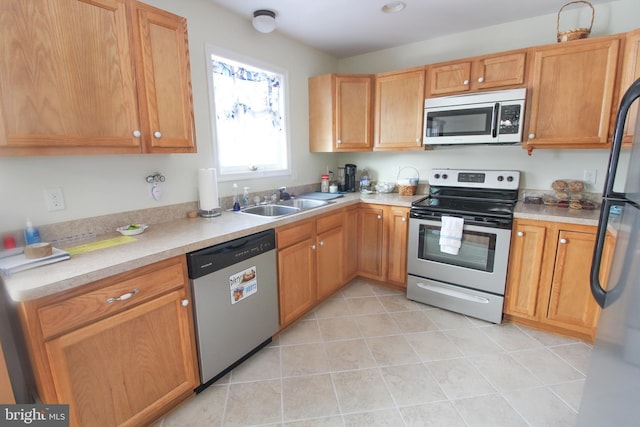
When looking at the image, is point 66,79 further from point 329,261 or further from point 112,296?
point 329,261

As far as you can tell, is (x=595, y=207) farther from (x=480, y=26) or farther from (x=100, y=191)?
(x=100, y=191)

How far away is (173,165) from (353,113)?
1.83 m

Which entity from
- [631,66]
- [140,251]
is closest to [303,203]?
[140,251]

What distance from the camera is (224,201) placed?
245cm

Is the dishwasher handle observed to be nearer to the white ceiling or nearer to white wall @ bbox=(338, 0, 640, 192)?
the white ceiling

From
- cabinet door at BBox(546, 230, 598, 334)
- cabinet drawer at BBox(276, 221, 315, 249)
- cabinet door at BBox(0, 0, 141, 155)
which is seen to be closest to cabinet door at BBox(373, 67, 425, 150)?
cabinet drawer at BBox(276, 221, 315, 249)

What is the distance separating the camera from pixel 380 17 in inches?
98.6

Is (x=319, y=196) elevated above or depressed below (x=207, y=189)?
below

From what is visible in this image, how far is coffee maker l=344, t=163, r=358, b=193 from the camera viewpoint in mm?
3424

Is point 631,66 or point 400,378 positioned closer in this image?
point 400,378

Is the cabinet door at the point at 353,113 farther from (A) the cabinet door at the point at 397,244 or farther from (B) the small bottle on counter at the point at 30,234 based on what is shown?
→ (B) the small bottle on counter at the point at 30,234

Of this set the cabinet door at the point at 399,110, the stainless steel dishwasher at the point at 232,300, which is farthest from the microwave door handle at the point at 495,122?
the stainless steel dishwasher at the point at 232,300

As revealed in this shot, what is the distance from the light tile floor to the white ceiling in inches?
96.8

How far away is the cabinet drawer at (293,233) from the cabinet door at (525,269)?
154cm
